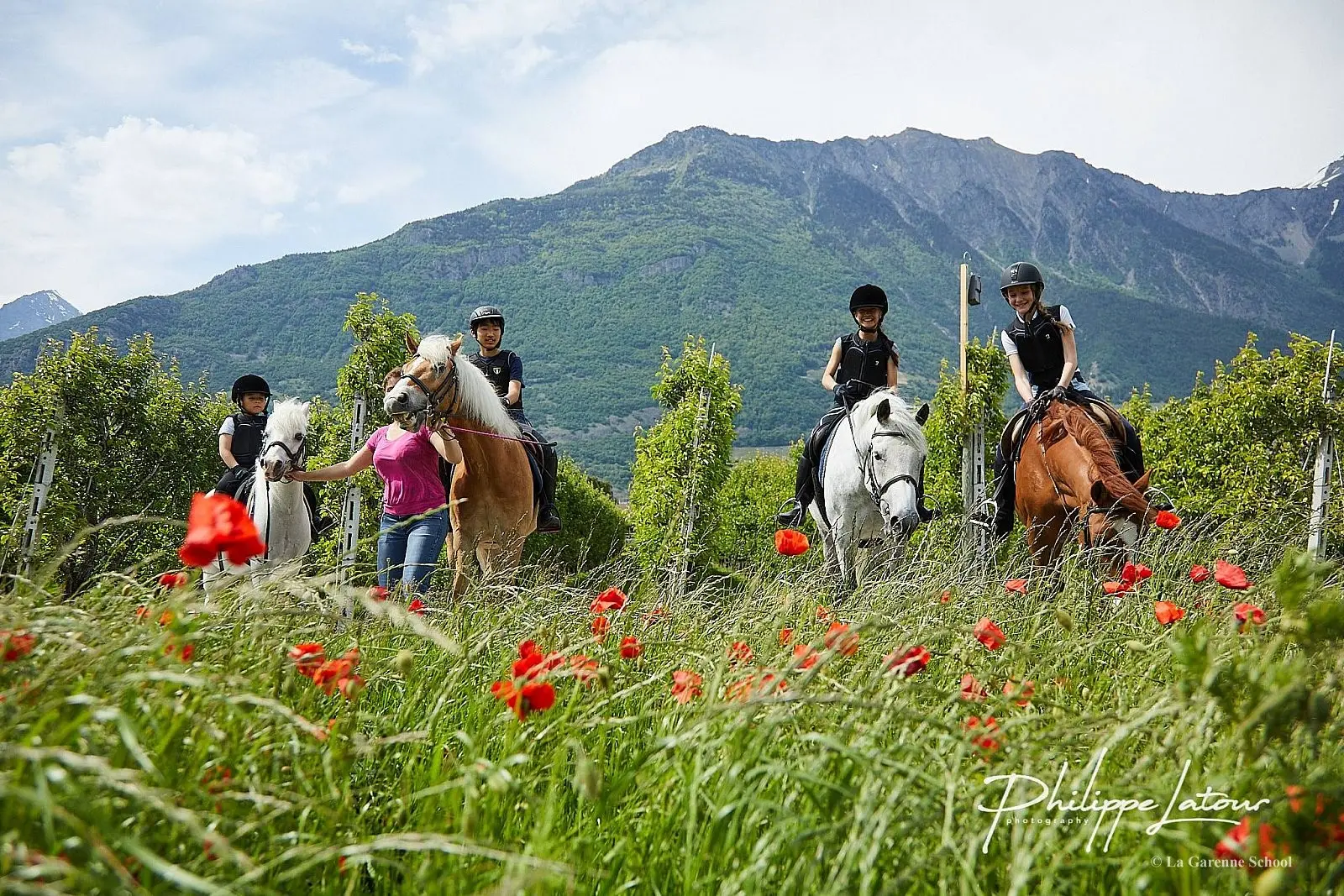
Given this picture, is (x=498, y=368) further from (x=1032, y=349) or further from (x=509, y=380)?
(x=1032, y=349)

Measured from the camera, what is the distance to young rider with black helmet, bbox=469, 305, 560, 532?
7289mm

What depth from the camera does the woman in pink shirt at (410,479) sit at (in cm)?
591

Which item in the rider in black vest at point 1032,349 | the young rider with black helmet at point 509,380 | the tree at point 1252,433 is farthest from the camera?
the tree at point 1252,433

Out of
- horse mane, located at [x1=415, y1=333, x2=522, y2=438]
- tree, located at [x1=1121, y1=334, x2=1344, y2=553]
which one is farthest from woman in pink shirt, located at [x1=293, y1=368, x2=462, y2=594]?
tree, located at [x1=1121, y1=334, x2=1344, y2=553]

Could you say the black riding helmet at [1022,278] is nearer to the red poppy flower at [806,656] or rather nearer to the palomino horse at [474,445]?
the palomino horse at [474,445]

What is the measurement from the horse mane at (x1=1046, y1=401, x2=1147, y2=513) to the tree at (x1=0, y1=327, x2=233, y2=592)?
1400 centimetres

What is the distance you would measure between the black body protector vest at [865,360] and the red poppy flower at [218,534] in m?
7.07

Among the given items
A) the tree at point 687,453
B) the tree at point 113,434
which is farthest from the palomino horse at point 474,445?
the tree at point 113,434

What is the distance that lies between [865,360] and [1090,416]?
7.33 feet

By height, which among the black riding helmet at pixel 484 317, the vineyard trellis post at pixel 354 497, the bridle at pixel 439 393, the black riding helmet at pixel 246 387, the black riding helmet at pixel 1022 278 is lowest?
the vineyard trellis post at pixel 354 497

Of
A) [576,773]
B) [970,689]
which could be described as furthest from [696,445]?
[576,773]

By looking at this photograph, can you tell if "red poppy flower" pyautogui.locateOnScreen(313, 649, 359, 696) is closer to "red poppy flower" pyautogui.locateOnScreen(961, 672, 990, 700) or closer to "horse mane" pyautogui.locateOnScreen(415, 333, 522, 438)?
"red poppy flower" pyautogui.locateOnScreen(961, 672, 990, 700)

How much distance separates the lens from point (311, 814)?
5.66 ft

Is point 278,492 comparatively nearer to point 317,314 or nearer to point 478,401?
point 478,401
